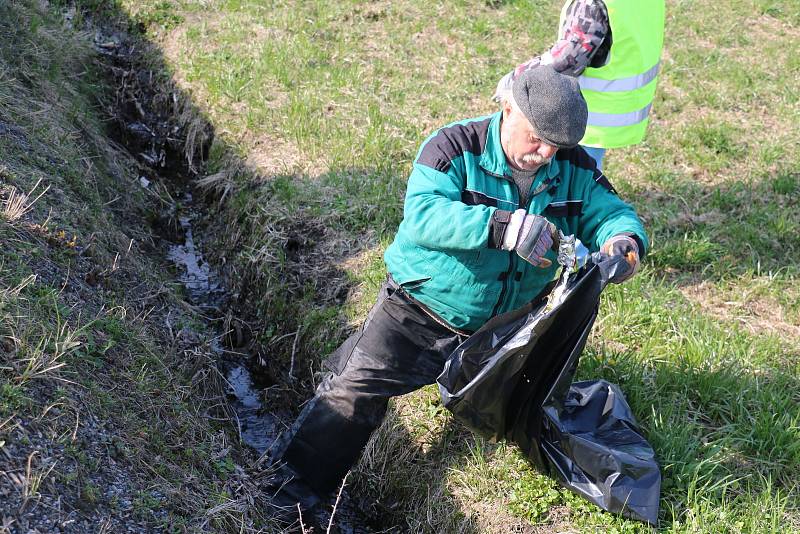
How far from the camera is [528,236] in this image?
261 centimetres

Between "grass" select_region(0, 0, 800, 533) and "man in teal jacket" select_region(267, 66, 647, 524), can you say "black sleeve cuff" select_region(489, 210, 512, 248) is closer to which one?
"man in teal jacket" select_region(267, 66, 647, 524)

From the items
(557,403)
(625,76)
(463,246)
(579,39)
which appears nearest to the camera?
(463,246)

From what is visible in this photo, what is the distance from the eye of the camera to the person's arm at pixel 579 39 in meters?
3.58

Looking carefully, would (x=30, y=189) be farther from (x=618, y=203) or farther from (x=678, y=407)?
(x=678, y=407)

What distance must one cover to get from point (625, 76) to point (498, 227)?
1740mm

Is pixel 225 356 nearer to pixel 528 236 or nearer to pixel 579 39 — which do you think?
pixel 528 236

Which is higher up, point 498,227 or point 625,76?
point 625,76

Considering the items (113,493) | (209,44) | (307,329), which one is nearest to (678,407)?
(307,329)

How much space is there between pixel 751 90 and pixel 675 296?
3.14 m

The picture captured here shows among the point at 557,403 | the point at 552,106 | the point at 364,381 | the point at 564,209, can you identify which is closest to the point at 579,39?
the point at 564,209

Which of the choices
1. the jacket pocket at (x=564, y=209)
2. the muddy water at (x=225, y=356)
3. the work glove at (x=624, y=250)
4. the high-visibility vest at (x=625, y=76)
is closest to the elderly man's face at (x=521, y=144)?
the jacket pocket at (x=564, y=209)

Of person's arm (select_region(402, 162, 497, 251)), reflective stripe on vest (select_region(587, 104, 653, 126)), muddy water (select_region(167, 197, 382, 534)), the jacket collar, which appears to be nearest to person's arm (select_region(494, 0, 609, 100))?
reflective stripe on vest (select_region(587, 104, 653, 126))

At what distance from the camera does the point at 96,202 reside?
14.7 feet

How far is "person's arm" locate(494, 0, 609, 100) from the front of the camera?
358 cm
